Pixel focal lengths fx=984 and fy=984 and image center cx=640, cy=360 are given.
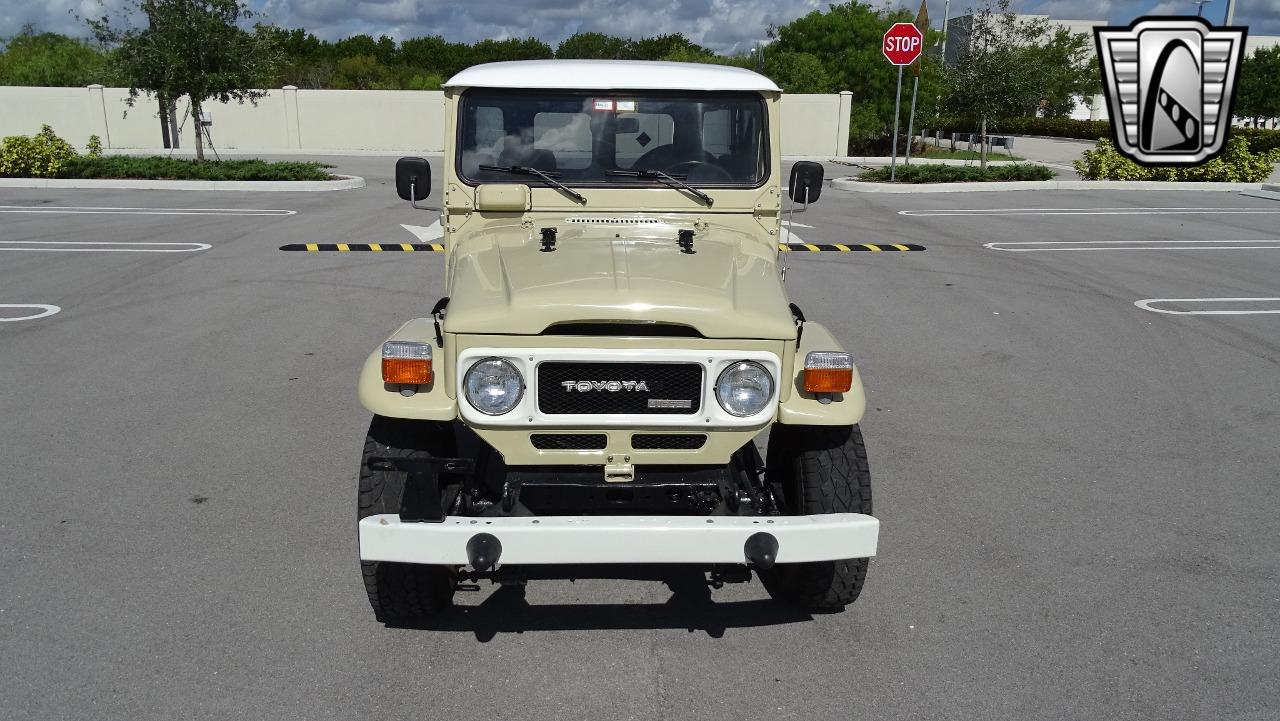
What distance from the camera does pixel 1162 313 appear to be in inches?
364

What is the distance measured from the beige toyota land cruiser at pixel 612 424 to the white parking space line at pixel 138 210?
42.5 ft

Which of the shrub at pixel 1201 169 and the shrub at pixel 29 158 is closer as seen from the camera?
the shrub at pixel 29 158

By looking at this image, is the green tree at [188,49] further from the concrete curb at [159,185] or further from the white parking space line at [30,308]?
the white parking space line at [30,308]

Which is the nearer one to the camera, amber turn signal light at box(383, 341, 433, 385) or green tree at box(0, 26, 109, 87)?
amber turn signal light at box(383, 341, 433, 385)

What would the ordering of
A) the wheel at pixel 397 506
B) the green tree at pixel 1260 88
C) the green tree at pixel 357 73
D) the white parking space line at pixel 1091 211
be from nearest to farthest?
the wheel at pixel 397 506 < the white parking space line at pixel 1091 211 < the green tree at pixel 1260 88 < the green tree at pixel 357 73

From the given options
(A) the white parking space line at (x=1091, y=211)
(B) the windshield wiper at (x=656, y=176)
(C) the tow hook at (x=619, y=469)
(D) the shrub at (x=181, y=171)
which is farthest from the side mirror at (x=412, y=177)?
(D) the shrub at (x=181, y=171)

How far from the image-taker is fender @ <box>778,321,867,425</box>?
340 cm

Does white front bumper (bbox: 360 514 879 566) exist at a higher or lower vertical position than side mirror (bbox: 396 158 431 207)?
lower

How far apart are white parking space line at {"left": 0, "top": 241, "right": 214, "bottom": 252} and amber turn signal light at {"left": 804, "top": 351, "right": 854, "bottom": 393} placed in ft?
35.1

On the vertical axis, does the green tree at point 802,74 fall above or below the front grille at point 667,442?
above

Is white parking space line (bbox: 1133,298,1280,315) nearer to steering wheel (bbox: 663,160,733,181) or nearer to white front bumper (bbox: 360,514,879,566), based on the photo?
steering wheel (bbox: 663,160,733,181)

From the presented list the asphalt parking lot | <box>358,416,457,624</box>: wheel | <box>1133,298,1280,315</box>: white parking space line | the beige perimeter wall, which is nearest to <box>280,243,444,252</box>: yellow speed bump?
the asphalt parking lot

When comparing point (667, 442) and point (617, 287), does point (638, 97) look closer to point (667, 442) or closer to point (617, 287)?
point (617, 287)

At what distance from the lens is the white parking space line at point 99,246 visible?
1205cm
